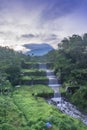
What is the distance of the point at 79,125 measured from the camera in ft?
70.4

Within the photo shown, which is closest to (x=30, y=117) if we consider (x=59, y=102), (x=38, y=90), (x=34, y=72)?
(x=59, y=102)

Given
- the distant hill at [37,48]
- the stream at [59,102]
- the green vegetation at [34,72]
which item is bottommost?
the stream at [59,102]

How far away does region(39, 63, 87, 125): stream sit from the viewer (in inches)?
1045

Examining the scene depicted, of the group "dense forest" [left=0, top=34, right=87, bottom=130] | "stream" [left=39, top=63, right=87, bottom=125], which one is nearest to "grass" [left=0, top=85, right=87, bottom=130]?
"dense forest" [left=0, top=34, right=87, bottom=130]

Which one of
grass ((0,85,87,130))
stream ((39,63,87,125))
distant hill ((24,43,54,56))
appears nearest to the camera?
grass ((0,85,87,130))

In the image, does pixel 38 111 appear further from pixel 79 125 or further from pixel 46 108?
pixel 79 125

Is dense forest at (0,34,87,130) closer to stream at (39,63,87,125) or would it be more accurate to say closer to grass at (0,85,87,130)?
grass at (0,85,87,130)

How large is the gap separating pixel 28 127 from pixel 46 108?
6512 mm

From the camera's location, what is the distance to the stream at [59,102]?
2654 cm

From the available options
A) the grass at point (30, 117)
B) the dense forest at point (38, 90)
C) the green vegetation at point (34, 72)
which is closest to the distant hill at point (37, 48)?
the dense forest at point (38, 90)

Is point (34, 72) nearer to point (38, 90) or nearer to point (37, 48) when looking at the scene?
point (38, 90)

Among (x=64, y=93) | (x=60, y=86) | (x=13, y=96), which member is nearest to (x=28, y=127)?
(x=13, y=96)

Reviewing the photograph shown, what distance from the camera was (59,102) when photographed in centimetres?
3250

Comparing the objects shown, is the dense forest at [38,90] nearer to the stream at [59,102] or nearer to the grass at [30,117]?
the grass at [30,117]
